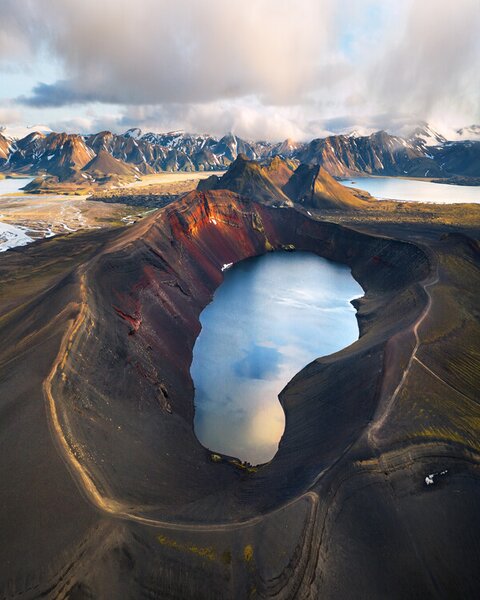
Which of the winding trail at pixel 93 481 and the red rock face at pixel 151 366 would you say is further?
the red rock face at pixel 151 366

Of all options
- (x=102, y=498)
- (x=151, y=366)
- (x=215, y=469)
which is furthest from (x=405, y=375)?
(x=102, y=498)

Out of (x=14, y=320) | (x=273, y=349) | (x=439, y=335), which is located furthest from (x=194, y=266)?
(x=439, y=335)

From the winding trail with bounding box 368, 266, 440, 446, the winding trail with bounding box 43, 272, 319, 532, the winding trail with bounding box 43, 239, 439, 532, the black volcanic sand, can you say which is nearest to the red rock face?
the black volcanic sand

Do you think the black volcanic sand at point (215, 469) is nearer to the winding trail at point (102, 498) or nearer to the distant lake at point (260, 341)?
the winding trail at point (102, 498)

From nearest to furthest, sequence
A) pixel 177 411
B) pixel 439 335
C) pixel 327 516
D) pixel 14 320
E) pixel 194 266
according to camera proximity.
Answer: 1. pixel 327 516
2. pixel 177 411
3. pixel 439 335
4. pixel 14 320
5. pixel 194 266

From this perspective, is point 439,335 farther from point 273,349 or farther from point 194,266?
point 194,266

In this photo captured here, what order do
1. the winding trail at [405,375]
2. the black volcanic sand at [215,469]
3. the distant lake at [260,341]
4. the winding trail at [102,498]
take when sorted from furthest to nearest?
the distant lake at [260,341], the winding trail at [405,375], the winding trail at [102,498], the black volcanic sand at [215,469]

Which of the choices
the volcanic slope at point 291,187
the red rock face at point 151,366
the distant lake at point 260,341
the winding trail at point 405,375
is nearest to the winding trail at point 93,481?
the winding trail at point 405,375
